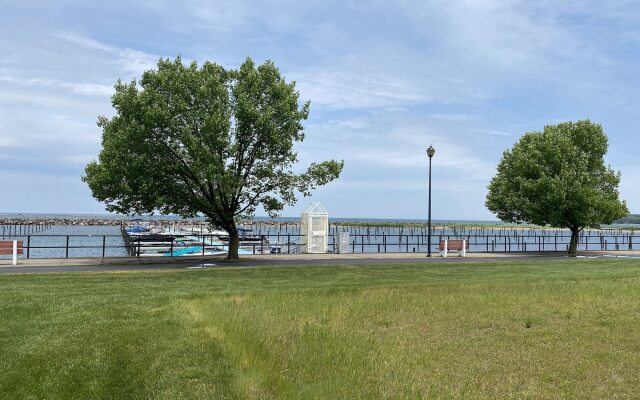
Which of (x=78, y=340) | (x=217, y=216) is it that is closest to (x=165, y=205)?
(x=217, y=216)

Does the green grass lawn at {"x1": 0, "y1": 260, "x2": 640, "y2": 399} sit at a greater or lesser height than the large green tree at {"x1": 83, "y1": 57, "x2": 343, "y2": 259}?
lesser

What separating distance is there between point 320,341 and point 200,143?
623 inches

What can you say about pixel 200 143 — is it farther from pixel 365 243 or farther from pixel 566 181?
pixel 365 243

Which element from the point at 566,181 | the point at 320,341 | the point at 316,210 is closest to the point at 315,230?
the point at 316,210

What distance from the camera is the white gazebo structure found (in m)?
32.3

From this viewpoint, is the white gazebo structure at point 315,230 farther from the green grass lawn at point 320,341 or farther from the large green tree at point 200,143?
the green grass lawn at point 320,341

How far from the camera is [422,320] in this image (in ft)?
34.8

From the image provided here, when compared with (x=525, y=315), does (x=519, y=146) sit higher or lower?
higher

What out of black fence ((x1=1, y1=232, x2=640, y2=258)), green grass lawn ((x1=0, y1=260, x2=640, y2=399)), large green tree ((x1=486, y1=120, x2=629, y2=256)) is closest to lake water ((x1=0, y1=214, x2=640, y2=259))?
black fence ((x1=1, y1=232, x2=640, y2=258))

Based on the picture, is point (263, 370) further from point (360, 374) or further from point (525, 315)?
point (525, 315)

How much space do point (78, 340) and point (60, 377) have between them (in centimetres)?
174

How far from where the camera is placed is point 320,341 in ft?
29.0

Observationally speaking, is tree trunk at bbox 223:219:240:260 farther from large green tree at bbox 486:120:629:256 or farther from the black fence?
large green tree at bbox 486:120:629:256

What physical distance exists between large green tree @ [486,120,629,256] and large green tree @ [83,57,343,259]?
16.5 meters
